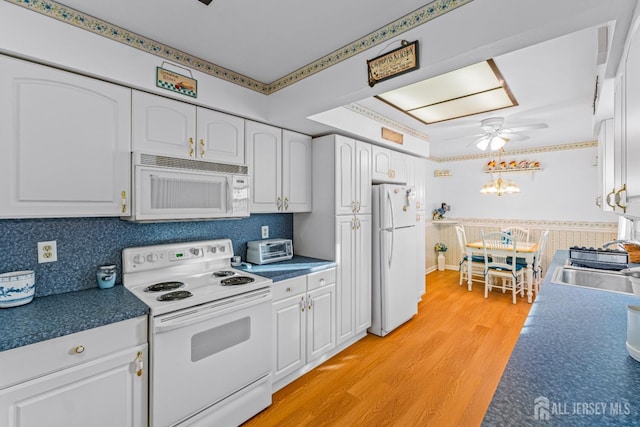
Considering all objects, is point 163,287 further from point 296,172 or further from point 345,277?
point 345,277

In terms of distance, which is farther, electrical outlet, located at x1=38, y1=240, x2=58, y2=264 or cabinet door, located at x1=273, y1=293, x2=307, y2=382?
cabinet door, located at x1=273, y1=293, x2=307, y2=382

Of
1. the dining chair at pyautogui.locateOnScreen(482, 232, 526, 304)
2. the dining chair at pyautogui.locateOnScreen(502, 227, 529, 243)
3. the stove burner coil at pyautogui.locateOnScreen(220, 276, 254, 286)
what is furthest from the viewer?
the dining chair at pyautogui.locateOnScreen(502, 227, 529, 243)

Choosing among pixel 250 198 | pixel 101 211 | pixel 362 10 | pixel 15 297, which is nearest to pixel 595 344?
pixel 362 10

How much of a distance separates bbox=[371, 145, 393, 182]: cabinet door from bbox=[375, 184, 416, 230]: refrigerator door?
0.63 ft

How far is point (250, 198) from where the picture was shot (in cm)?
247

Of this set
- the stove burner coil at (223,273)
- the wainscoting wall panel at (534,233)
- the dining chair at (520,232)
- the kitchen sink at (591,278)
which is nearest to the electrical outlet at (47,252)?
the stove burner coil at (223,273)

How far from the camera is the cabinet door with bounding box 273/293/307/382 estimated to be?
88.7 inches

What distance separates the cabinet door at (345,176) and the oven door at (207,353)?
1157mm

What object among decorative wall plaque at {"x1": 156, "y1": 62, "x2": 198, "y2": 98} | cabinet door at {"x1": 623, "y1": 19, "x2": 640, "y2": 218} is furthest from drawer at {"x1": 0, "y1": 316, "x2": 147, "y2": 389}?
cabinet door at {"x1": 623, "y1": 19, "x2": 640, "y2": 218}

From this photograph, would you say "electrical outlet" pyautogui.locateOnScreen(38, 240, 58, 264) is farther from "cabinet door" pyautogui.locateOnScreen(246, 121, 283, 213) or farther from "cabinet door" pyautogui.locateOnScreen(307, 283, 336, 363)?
"cabinet door" pyautogui.locateOnScreen(307, 283, 336, 363)

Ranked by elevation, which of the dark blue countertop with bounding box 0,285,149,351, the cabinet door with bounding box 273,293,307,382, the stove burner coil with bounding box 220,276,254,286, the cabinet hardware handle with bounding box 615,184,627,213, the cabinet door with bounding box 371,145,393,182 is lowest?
the cabinet door with bounding box 273,293,307,382

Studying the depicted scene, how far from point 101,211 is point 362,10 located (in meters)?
1.83

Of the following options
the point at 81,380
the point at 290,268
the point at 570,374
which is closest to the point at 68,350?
the point at 81,380

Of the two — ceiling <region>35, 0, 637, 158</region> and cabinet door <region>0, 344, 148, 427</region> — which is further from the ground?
ceiling <region>35, 0, 637, 158</region>
